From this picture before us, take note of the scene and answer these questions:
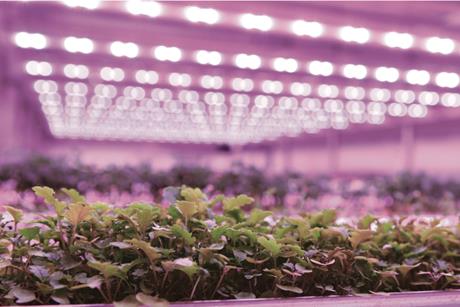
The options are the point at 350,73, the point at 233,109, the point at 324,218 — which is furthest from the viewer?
the point at 233,109

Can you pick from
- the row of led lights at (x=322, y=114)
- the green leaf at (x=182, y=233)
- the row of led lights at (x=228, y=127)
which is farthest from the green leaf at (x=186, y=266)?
the row of led lights at (x=228, y=127)

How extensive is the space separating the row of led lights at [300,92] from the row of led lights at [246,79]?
1.97 feet

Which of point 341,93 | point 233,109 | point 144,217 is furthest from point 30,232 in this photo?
point 233,109

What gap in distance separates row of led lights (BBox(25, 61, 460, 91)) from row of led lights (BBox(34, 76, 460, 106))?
1.97ft

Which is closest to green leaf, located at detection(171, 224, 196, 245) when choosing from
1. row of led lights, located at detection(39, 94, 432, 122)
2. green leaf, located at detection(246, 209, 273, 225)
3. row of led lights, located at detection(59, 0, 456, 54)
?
green leaf, located at detection(246, 209, 273, 225)

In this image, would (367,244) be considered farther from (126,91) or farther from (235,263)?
(126,91)

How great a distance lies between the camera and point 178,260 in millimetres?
1481

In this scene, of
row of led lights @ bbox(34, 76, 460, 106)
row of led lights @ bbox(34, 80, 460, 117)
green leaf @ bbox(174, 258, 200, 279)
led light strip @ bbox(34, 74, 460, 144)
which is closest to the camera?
green leaf @ bbox(174, 258, 200, 279)

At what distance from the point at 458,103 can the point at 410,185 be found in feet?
40.7

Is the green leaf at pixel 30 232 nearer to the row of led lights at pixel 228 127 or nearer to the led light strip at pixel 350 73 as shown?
the led light strip at pixel 350 73

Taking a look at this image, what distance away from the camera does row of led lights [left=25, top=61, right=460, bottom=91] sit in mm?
12641

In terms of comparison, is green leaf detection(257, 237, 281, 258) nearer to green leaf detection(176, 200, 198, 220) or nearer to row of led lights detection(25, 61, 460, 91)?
green leaf detection(176, 200, 198, 220)

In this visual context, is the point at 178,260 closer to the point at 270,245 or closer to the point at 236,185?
the point at 270,245

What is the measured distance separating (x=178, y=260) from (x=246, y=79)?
1366 cm
